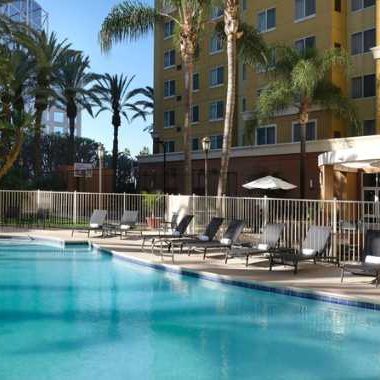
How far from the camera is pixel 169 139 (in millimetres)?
51906

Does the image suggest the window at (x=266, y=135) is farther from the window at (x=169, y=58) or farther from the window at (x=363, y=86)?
the window at (x=169, y=58)

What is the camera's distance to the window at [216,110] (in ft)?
151

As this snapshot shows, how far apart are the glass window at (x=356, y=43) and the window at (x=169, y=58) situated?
1911 centimetres

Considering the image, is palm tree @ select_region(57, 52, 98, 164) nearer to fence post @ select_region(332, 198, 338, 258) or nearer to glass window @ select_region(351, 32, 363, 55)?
glass window @ select_region(351, 32, 363, 55)

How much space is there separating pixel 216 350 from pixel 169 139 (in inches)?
1731

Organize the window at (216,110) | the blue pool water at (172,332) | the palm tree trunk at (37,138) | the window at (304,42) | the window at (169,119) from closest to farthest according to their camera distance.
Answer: the blue pool water at (172,332), the palm tree trunk at (37,138), the window at (304,42), the window at (216,110), the window at (169,119)

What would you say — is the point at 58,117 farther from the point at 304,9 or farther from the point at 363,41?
the point at 363,41

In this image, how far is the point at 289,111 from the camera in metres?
37.7

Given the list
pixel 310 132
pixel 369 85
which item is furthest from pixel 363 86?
pixel 310 132

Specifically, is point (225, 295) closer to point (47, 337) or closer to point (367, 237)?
point (367, 237)

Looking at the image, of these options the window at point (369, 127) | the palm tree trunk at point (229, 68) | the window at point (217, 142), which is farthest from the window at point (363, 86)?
the palm tree trunk at point (229, 68)

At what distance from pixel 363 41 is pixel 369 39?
38 centimetres

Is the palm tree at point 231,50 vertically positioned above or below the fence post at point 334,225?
above

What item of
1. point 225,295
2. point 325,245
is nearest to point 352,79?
point 325,245
